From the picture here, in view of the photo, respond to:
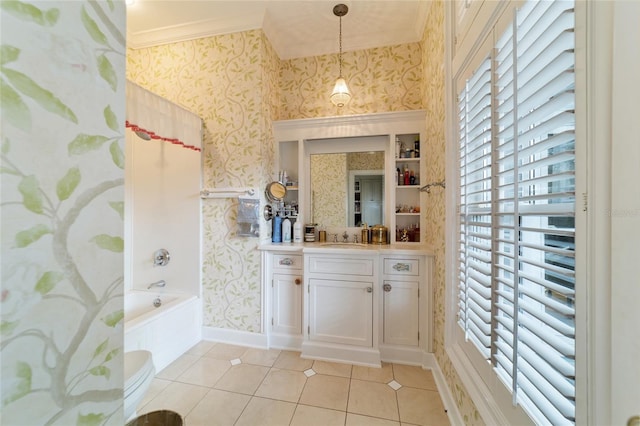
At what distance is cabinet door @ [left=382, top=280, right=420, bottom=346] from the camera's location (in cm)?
195

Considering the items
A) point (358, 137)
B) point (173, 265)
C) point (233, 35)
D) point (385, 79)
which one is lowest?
point (173, 265)

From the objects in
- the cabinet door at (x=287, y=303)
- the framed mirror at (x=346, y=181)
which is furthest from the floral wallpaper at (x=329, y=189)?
the cabinet door at (x=287, y=303)

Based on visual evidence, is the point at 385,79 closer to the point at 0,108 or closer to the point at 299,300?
the point at 299,300

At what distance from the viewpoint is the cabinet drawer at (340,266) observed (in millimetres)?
1964

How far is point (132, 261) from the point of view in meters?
2.44

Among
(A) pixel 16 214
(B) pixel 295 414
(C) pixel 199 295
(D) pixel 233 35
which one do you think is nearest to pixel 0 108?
(A) pixel 16 214

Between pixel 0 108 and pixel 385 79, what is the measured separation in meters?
2.68

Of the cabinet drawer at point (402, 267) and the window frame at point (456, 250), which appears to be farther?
the cabinet drawer at point (402, 267)

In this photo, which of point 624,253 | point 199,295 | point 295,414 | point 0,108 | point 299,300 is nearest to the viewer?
point 0,108

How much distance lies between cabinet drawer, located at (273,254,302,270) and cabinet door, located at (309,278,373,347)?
0.68 ft

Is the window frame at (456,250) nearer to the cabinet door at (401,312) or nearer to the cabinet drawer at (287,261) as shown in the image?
the cabinet door at (401,312)

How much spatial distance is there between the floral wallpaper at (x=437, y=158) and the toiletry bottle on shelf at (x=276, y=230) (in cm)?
141

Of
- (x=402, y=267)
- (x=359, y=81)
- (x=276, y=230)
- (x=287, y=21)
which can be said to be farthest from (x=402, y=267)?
(x=287, y=21)

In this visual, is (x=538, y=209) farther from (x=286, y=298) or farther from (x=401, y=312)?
(x=286, y=298)
